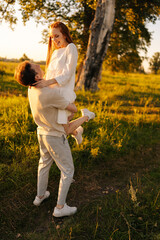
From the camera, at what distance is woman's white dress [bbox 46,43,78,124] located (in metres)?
2.44

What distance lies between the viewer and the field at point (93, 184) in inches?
94.3

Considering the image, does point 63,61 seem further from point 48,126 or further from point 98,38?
point 98,38

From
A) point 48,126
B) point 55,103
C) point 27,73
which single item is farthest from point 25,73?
point 48,126

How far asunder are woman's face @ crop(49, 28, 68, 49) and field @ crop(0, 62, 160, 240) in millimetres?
2027

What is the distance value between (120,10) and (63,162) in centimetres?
1198

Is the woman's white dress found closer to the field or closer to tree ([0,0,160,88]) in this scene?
the field

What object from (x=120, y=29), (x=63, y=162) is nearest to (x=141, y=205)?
(x=63, y=162)

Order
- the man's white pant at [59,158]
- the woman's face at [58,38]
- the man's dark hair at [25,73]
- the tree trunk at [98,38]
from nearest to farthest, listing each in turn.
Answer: the man's dark hair at [25,73], the man's white pant at [59,158], the woman's face at [58,38], the tree trunk at [98,38]

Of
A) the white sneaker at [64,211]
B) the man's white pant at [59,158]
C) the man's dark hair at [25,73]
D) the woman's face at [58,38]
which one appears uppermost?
the woman's face at [58,38]

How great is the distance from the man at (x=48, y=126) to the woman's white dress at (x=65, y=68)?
27 cm

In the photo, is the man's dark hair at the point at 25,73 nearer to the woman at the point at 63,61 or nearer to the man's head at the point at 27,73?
the man's head at the point at 27,73

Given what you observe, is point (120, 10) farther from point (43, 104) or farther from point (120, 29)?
point (43, 104)

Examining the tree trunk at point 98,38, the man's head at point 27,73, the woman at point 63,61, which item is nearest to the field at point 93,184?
the woman at point 63,61

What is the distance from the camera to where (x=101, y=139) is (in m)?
4.18
